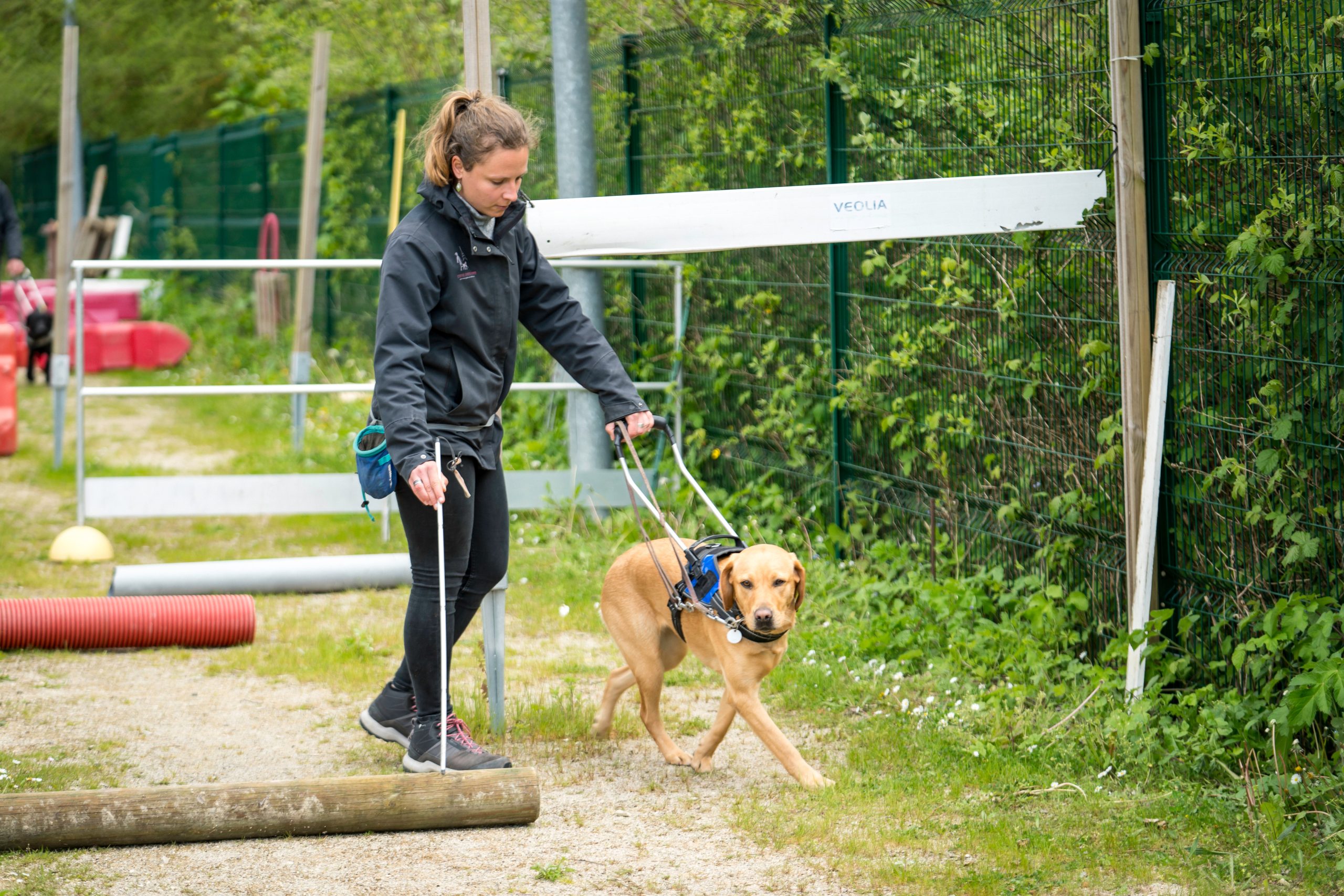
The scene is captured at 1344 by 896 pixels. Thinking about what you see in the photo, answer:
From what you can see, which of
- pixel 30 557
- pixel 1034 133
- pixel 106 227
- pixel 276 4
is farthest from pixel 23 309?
pixel 1034 133

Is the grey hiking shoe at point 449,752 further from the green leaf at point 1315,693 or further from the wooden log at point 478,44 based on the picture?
the green leaf at point 1315,693

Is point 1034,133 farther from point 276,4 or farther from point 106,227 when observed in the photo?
point 106,227

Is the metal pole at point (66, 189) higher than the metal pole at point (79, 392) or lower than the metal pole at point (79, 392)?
higher

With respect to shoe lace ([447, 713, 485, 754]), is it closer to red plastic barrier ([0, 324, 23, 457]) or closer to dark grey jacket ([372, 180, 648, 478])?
dark grey jacket ([372, 180, 648, 478])

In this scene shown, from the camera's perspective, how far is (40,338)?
14203 millimetres

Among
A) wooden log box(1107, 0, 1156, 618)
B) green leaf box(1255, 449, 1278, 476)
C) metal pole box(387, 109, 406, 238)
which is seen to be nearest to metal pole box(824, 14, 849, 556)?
wooden log box(1107, 0, 1156, 618)

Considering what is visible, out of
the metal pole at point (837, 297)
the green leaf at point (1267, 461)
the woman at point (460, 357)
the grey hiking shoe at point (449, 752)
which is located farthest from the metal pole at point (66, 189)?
the green leaf at point (1267, 461)

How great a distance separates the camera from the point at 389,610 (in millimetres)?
6844

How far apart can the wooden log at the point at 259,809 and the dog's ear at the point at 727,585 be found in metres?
0.82

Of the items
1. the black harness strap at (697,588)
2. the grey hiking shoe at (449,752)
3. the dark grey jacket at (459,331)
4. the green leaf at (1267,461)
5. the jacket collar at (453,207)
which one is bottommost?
the grey hiking shoe at (449,752)

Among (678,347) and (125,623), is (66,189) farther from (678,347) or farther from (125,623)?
(125,623)

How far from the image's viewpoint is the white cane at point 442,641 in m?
4.09

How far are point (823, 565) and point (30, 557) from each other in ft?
13.8

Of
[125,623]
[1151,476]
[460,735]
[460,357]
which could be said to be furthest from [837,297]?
[125,623]
